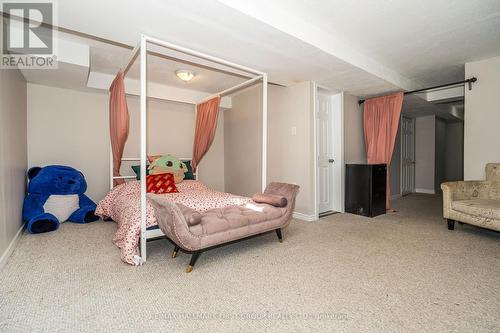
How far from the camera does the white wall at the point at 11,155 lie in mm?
2295

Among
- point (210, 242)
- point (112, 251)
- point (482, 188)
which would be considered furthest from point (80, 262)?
point (482, 188)

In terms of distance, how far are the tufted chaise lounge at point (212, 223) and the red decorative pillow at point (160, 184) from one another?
112 cm

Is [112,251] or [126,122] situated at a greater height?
[126,122]

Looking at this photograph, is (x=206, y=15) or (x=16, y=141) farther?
(x=16, y=141)

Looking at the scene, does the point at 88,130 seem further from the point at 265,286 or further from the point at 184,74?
the point at 265,286

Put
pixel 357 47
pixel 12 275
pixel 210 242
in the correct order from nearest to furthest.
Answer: pixel 12 275, pixel 210 242, pixel 357 47

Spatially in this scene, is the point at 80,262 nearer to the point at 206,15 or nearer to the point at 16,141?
the point at 16,141

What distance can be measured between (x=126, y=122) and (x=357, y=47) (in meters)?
2.95

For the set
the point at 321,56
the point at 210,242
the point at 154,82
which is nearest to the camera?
the point at 210,242

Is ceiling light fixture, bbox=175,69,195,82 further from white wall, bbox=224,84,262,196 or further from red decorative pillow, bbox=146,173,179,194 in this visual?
red decorative pillow, bbox=146,173,179,194

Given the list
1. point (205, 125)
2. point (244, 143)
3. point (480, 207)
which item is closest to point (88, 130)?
point (205, 125)

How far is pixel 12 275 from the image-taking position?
1983 millimetres

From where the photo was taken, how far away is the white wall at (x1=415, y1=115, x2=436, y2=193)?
6543mm

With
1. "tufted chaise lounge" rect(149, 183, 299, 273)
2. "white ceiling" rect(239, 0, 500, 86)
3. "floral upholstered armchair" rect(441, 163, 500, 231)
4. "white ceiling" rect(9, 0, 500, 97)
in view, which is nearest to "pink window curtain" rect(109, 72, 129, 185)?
"white ceiling" rect(9, 0, 500, 97)
